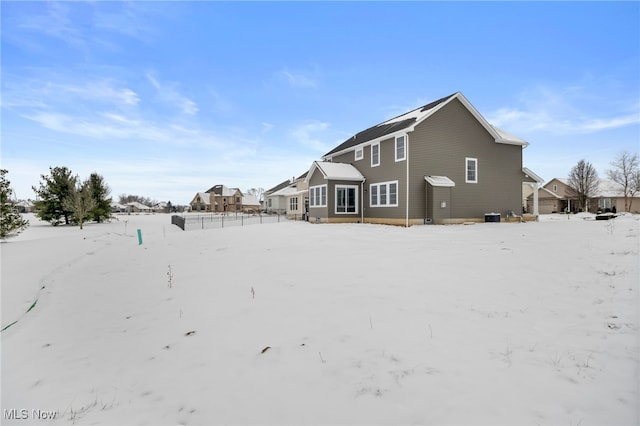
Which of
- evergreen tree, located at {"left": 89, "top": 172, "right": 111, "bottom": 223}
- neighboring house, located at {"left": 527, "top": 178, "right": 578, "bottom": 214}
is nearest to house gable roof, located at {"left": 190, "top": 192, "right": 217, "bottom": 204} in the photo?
evergreen tree, located at {"left": 89, "top": 172, "right": 111, "bottom": 223}

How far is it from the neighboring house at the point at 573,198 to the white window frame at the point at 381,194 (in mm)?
36291

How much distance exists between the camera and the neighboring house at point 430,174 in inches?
732

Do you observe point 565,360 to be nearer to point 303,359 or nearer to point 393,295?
point 393,295

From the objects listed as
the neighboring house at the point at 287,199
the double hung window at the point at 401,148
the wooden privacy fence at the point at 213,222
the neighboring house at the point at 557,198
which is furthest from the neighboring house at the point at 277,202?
the neighboring house at the point at 557,198

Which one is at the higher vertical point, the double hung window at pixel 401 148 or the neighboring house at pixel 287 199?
the double hung window at pixel 401 148

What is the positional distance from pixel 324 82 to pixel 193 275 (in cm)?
2333

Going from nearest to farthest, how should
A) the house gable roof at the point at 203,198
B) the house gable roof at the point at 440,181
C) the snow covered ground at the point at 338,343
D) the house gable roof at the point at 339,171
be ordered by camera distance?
1. the snow covered ground at the point at 338,343
2. the house gable roof at the point at 440,181
3. the house gable roof at the point at 339,171
4. the house gable roof at the point at 203,198

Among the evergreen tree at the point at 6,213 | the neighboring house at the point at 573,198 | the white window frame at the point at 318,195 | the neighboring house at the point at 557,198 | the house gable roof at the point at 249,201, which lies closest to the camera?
the evergreen tree at the point at 6,213

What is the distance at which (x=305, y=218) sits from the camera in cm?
2853

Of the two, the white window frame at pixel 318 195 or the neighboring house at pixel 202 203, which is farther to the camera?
the neighboring house at pixel 202 203

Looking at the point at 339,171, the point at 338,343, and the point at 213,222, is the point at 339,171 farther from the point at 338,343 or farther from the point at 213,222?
the point at 338,343

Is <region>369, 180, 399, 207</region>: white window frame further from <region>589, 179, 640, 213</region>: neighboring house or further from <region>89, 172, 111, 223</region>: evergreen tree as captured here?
<region>589, 179, 640, 213</region>: neighboring house

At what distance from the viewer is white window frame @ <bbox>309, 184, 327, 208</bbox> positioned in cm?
2295

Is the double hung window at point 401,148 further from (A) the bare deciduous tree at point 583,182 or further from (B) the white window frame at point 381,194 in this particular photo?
(A) the bare deciduous tree at point 583,182
